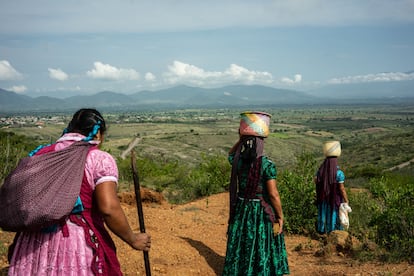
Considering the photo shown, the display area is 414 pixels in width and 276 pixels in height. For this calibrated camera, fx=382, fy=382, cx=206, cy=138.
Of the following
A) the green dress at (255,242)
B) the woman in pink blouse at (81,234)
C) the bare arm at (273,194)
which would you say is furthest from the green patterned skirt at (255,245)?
the woman in pink blouse at (81,234)

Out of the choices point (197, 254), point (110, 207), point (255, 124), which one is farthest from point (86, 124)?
point (197, 254)

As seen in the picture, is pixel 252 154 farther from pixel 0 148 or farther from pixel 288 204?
pixel 0 148

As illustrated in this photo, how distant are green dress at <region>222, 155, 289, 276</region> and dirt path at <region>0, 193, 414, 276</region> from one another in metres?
0.88

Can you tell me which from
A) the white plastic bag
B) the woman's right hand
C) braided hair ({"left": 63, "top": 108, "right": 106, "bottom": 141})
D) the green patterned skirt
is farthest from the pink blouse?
the white plastic bag

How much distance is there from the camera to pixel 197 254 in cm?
531

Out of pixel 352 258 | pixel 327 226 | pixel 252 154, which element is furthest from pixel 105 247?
pixel 327 226

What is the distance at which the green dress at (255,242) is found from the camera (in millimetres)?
3914

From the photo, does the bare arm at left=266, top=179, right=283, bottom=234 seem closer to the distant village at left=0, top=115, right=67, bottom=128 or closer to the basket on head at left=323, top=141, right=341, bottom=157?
the basket on head at left=323, top=141, right=341, bottom=157

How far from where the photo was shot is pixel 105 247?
94.3 inches

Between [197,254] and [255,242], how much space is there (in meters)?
1.59

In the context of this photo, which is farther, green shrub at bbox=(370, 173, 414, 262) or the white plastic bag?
the white plastic bag

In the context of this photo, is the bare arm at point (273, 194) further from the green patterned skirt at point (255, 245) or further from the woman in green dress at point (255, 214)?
the green patterned skirt at point (255, 245)

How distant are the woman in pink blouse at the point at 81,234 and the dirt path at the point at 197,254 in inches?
98.8

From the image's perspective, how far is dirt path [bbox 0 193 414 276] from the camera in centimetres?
468
